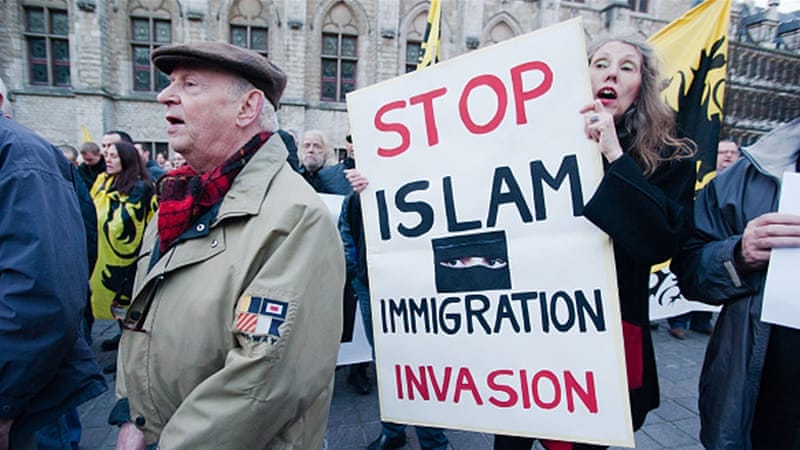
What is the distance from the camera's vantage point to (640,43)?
1530 mm

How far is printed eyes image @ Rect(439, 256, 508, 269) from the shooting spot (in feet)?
5.11

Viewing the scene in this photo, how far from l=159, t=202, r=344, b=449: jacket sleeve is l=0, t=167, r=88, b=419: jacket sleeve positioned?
1.98 ft

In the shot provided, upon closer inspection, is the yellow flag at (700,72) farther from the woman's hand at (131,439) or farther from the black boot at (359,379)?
the woman's hand at (131,439)

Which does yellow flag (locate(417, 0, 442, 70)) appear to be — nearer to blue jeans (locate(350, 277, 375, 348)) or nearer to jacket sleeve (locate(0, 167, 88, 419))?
blue jeans (locate(350, 277, 375, 348))

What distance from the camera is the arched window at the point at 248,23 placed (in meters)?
13.9

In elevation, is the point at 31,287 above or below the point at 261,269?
below

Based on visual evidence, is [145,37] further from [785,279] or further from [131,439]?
[785,279]

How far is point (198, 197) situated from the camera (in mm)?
1229

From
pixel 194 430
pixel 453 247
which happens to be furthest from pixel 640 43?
pixel 194 430

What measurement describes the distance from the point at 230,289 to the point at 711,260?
1515 mm

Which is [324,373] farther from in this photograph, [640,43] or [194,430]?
[640,43]

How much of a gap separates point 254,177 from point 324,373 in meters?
0.58

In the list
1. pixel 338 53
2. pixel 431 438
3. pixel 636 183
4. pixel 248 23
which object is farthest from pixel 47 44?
pixel 636 183

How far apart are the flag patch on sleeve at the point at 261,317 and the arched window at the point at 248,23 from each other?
1471 centimetres
